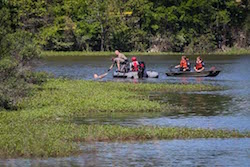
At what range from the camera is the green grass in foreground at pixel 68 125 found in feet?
68.0

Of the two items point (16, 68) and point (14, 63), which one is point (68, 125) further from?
point (16, 68)

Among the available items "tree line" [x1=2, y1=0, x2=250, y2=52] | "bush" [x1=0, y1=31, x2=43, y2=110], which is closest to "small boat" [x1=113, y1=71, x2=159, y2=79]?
"bush" [x1=0, y1=31, x2=43, y2=110]

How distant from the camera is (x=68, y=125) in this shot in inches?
969

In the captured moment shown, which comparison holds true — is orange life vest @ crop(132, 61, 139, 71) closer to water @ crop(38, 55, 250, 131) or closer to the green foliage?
water @ crop(38, 55, 250, 131)

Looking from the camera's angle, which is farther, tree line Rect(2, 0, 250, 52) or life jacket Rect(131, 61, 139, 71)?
tree line Rect(2, 0, 250, 52)

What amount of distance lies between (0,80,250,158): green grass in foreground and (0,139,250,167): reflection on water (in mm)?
558

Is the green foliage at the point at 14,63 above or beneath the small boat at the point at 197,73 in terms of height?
above

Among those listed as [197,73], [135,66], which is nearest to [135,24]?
[197,73]

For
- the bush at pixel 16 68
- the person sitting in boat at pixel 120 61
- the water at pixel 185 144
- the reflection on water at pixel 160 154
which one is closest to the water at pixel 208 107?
the water at pixel 185 144

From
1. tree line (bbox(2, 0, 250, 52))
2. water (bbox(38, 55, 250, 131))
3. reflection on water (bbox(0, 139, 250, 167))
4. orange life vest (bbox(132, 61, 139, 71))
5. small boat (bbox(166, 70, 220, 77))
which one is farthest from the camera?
tree line (bbox(2, 0, 250, 52))

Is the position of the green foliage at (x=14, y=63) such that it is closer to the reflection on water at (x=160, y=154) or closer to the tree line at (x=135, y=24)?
the reflection on water at (x=160, y=154)

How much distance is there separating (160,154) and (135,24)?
73.0m

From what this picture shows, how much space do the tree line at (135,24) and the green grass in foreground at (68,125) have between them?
5178 cm

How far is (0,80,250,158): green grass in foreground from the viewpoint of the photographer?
20734 mm
